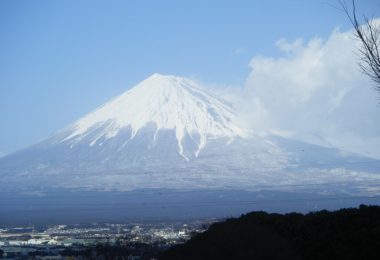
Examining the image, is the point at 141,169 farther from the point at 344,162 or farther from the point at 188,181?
the point at 344,162

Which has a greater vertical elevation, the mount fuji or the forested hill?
the mount fuji

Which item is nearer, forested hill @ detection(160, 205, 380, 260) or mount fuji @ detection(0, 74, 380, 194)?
forested hill @ detection(160, 205, 380, 260)

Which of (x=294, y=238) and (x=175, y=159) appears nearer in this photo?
(x=294, y=238)

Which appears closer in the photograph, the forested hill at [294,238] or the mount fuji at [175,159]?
the forested hill at [294,238]

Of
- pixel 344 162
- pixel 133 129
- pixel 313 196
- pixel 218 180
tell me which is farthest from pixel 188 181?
pixel 133 129
